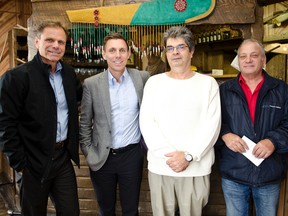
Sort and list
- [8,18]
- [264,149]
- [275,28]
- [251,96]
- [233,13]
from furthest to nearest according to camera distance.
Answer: [275,28] → [8,18] → [233,13] → [251,96] → [264,149]

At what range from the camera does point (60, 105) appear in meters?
1.98

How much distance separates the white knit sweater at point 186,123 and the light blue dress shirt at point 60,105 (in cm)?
56

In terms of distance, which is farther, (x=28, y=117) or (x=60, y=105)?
(x=60, y=105)

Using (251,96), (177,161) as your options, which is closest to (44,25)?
(177,161)

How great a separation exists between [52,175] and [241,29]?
2160 mm

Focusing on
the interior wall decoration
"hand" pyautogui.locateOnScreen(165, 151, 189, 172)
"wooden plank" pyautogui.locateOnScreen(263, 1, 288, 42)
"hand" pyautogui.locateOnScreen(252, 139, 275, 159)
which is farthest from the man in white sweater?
"wooden plank" pyautogui.locateOnScreen(263, 1, 288, 42)

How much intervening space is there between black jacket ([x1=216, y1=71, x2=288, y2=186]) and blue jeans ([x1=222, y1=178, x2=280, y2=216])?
0.06m

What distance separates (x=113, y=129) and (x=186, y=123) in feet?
1.71

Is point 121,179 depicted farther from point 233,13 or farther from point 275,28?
point 275,28

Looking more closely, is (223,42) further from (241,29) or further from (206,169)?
(206,169)

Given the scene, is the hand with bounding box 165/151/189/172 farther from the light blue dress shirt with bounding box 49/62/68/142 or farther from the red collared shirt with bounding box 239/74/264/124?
the light blue dress shirt with bounding box 49/62/68/142

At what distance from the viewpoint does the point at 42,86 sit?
187 centimetres

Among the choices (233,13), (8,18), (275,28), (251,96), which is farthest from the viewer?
(275,28)

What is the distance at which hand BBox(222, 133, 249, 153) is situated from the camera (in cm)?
185
